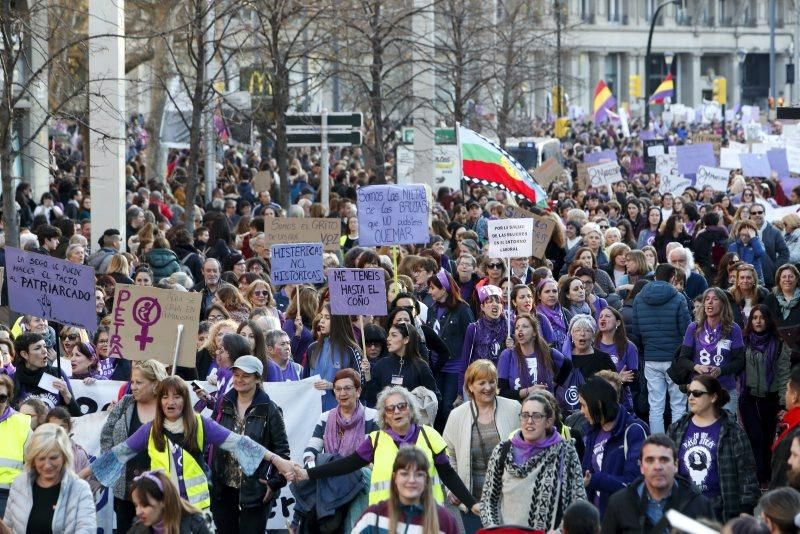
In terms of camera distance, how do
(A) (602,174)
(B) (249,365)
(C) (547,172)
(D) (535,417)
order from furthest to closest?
1. (C) (547,172)
2. (A) (602,174)
3. (B) (249,365)
4. (D) (535,417)

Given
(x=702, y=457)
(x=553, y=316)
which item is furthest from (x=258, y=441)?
(x=553, y=316)

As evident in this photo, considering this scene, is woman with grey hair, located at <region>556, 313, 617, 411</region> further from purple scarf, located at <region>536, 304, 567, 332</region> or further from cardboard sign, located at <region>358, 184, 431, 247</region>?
cardboard sign, located at <region>358, 184, 431, 247</region>

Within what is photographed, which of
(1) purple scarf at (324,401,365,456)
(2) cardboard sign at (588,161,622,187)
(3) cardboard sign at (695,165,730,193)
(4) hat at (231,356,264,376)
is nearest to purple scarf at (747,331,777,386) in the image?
(1) purple scarf at (324,401,365,456)

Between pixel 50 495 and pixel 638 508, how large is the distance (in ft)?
9.36

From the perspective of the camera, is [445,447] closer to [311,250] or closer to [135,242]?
[311,250]

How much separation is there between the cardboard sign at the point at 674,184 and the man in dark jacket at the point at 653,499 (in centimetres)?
2063

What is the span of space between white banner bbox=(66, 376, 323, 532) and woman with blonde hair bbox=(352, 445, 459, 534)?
2.98 metres

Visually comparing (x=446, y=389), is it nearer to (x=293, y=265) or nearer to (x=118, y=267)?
(x=293, y=265)

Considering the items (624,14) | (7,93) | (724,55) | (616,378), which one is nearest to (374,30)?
(7,93)

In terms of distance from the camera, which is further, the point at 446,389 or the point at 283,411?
the point at 446,389

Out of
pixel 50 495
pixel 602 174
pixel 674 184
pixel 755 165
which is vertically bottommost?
pixel 50 495

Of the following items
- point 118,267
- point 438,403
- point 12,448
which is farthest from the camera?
point 118,267

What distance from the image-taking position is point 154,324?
36.6 ft

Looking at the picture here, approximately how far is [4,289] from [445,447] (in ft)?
25.1
